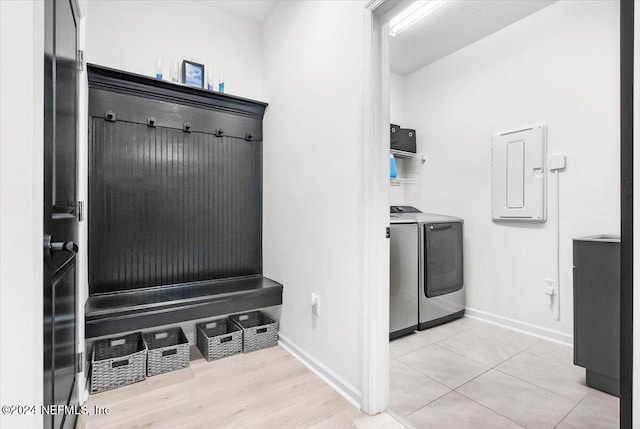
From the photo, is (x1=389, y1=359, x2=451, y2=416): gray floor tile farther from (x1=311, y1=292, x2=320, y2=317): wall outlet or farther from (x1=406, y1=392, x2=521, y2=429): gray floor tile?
(x1=311, y1=292, x2=320, y2=317): wall outlet

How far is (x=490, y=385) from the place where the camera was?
1.90m

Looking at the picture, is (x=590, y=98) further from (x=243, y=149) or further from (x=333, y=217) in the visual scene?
(x=243, y=149)

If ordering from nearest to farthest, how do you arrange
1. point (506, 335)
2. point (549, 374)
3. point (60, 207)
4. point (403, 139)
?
1. point (60, 207)
2. point (549, 374)
3. point (506, 335)
4. point (403, 139)

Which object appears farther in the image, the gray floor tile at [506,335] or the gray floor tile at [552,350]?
the gray floor tile at [506,335]

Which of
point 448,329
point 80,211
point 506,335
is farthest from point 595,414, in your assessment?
point 80,211

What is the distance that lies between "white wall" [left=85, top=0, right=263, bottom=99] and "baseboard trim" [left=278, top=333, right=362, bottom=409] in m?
2.11

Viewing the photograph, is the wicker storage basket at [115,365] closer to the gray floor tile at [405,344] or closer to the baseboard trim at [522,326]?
the gray floor tile at [405,344]

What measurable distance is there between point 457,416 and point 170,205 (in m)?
2.29

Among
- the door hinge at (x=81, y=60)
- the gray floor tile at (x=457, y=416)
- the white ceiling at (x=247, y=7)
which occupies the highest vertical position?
the white ceiling at (x=247, y=7)

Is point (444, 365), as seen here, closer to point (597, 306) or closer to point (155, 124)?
point (597, 306)

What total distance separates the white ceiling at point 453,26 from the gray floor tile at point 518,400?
9.16 feet

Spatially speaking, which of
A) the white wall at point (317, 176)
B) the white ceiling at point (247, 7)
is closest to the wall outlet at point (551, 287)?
the white wall at point (317, 176)

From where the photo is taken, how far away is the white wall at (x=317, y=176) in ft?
5.72

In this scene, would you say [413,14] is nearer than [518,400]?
No
